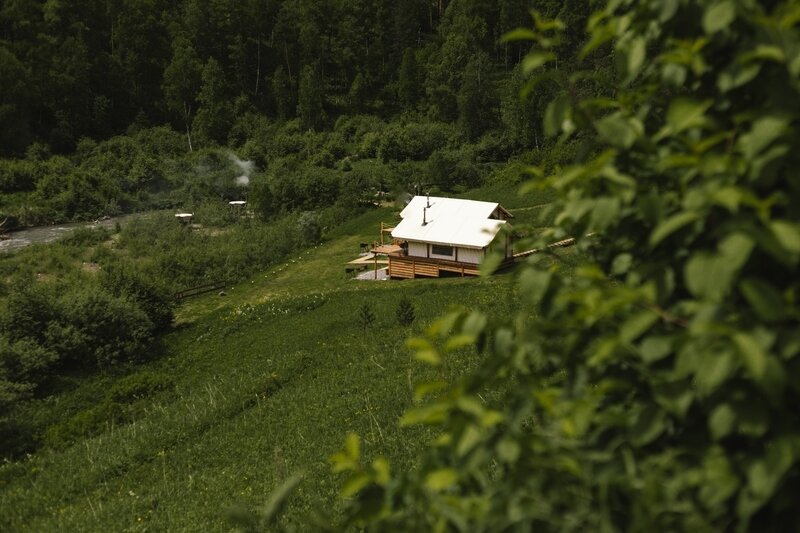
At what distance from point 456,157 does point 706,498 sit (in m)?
59.1

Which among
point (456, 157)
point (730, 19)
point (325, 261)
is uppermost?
point (730, 19)

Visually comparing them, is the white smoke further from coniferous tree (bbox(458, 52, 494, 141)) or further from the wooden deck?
the wooden deck

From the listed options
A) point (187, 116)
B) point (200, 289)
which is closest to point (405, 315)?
point (200, 289)

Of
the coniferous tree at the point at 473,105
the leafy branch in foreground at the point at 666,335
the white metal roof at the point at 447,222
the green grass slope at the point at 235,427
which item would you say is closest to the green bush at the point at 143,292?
the green grass slope at the point at 235,427

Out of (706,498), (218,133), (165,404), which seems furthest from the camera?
(218,133)

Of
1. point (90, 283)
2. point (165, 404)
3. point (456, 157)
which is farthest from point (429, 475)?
point (456, 157)

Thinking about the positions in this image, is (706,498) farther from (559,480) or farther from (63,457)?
(63,457)

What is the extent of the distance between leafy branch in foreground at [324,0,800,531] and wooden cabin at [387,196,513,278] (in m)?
29.0

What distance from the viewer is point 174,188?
5884cm

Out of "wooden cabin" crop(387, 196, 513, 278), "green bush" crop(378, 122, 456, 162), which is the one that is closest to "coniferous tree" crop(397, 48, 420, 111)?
"green bush" crop(378, 122, 456, 162)

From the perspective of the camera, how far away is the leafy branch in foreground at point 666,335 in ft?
6.15

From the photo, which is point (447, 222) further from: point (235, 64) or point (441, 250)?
point (235, 64)

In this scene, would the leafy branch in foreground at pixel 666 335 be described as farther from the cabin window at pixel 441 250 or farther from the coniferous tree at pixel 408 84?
the coniferous tree at pixel 408 84

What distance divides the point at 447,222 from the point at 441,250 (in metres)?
1.34
